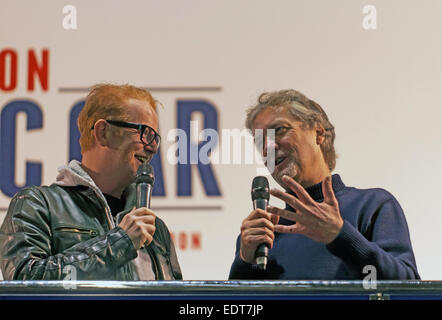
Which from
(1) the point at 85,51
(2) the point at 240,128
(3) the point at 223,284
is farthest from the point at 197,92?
(3) the point at 223,284

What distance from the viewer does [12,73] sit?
3158mm

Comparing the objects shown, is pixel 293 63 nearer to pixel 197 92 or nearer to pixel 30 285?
pixel 197 92

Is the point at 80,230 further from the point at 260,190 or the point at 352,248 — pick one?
the point at 352,248

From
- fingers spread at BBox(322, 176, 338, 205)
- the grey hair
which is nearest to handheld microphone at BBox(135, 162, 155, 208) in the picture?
the grey hair

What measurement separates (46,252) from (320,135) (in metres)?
1.11

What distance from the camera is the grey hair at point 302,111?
10.3 feet

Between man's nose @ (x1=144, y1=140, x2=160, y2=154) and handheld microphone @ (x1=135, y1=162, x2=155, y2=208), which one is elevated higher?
man's nose @ (x1=144, y1=140, x2=160, y2=154)

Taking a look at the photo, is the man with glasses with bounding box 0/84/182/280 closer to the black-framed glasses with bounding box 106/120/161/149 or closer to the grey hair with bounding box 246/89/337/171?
the black-framed glasses with bounding box 106/120/161/149

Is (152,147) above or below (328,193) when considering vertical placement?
above

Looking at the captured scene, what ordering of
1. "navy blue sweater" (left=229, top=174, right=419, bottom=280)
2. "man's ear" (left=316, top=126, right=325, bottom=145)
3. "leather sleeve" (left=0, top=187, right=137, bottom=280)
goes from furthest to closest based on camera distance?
"man's ear" (left=316, top=126, right=325, bottom=145) → "navy blue sweater" (left=229, top=174, right=419, bottom=280) → "leather sleeve" (left=0, top=187, right=137, bottom=280)

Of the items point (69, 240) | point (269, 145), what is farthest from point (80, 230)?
point (269, 145)

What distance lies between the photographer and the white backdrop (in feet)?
10.1

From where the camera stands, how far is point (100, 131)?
312 cm

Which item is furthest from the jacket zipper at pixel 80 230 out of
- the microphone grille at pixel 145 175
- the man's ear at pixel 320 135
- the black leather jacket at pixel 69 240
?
the man's ear at pixel 320 135
